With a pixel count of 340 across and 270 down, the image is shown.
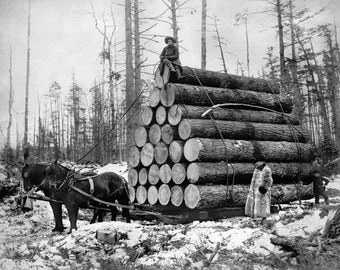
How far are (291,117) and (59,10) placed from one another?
7.93 m

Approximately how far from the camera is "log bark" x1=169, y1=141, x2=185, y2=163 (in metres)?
9.20

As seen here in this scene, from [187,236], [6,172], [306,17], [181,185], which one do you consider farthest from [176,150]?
[306,17]

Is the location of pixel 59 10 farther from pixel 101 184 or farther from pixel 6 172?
pixel 6 172

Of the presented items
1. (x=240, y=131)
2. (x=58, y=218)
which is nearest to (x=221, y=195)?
(x=240, y=131)

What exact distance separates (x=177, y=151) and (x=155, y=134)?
1.06 metres

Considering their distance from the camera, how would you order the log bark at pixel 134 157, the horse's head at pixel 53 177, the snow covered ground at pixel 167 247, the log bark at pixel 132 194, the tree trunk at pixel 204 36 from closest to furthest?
the snow covered ground at pixel 167 247
the horse's head at pixel 53 177
the log bark at pixel 134 157
the log bark at pixel 132 194
the tree trunk at pixel 204 36

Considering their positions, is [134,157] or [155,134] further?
[134,157]

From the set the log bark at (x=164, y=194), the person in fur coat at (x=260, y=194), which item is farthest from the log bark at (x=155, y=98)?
the person in fur coat at (x=260, y=194)

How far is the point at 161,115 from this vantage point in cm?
989

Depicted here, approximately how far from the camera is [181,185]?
9.22 metres

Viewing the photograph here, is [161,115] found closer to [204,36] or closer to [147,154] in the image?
[147,154]

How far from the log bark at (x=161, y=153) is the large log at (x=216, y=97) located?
1089 millimetres

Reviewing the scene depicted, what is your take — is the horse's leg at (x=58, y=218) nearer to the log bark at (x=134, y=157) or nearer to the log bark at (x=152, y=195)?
the log bark at (x=152, y=195)

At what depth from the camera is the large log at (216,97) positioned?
380 inches
